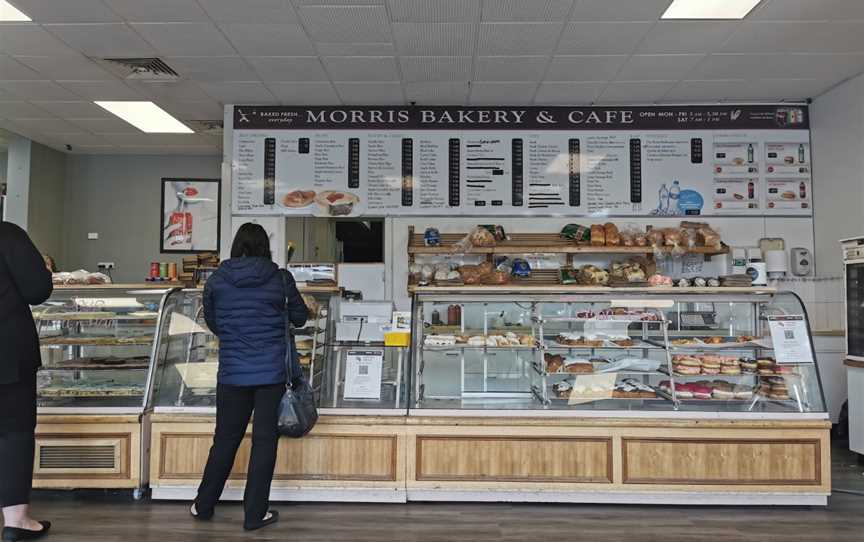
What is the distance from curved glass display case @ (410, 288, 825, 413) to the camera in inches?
139

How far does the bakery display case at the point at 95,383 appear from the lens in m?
3.46

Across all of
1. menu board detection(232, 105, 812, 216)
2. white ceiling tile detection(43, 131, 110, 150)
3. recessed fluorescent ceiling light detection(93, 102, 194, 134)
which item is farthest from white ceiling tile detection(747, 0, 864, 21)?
white ceiling tile detection(43, 131, 110, 150)

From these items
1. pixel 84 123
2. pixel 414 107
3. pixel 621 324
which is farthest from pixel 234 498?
pixel 84 123

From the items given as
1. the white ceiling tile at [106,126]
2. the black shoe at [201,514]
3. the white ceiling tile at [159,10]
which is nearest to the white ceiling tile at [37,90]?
the white ceiling tile at [106,126]

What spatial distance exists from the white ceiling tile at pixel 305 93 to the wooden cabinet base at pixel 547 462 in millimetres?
3181

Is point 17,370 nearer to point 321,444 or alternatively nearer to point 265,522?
point 265,522

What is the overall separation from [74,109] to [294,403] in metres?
4.61

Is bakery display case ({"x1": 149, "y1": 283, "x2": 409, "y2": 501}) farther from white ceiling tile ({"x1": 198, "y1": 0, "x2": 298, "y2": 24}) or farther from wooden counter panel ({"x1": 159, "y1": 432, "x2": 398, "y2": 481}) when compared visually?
white ceiling tile ({"x1": 198, "y1": 0, "x2": 298, "y2": 24})

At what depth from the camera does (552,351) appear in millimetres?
3697

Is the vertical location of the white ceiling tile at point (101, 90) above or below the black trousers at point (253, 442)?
above

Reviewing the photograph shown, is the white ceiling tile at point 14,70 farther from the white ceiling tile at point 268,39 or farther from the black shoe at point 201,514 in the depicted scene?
the black shoe at point 201,514

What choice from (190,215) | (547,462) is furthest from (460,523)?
(190,215)

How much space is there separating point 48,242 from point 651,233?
7.00m

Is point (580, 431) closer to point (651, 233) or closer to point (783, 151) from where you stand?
point (651, 233)
